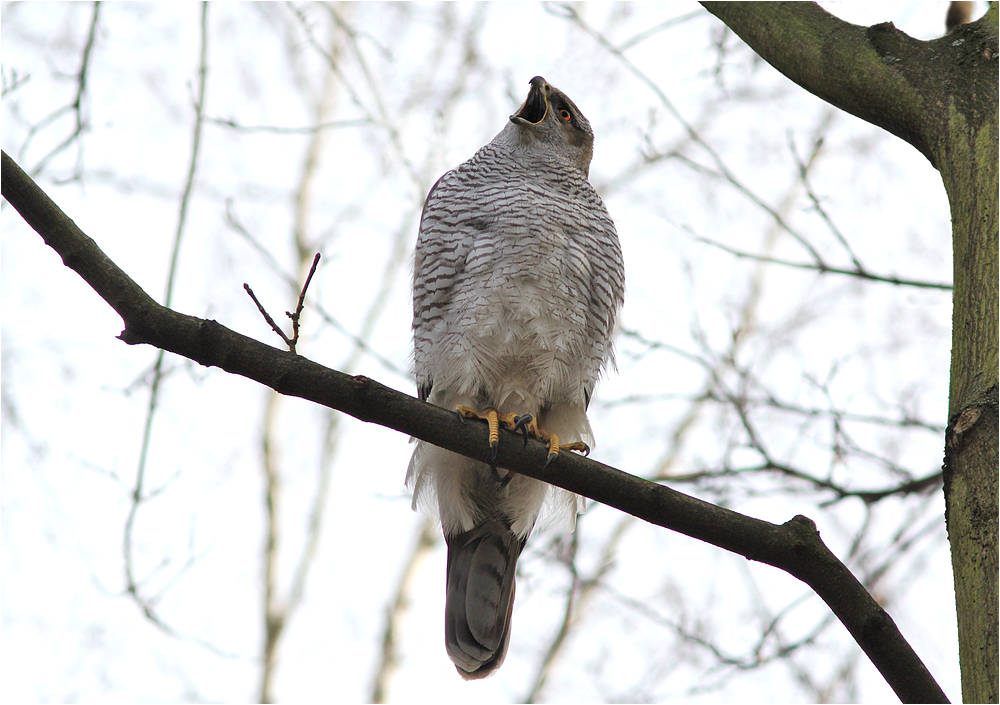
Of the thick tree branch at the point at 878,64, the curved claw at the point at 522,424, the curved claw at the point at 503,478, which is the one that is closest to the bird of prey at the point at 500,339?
the curved claw at the point at 503,478

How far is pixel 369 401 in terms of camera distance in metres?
2.58

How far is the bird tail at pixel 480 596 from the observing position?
4000mm

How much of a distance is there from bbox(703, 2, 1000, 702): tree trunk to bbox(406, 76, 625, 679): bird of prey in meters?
1.20

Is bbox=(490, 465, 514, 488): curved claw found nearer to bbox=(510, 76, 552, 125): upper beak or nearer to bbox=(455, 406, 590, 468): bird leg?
bbox=(455, 406, 590, 468): bird leg

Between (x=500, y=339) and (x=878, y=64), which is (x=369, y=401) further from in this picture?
(x=878, y=64)

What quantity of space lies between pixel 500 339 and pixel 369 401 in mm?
1303

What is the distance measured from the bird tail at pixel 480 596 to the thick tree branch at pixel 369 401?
1.63 metres

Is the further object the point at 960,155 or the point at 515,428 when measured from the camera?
the point at 515,428

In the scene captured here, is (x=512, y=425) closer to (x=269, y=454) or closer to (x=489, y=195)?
(x=489, y=195)

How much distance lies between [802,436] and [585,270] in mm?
2654

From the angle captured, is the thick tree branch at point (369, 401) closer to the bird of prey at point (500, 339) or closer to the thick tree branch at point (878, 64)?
the bird of prey at point (500, 339)

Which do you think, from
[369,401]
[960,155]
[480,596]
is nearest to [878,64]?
[960,155]

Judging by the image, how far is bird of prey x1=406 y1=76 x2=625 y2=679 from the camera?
12.6 ft

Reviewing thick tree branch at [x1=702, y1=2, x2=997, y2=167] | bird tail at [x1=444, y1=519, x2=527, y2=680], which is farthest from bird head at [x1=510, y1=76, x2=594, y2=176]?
bird tail at [x1=444, y1=519, x2=527, y2=680]
